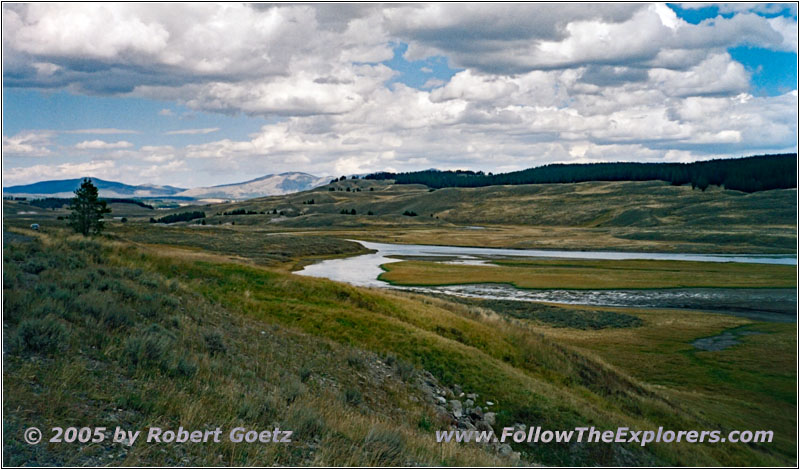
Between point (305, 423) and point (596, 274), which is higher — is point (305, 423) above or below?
above

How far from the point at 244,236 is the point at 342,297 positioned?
8730cm

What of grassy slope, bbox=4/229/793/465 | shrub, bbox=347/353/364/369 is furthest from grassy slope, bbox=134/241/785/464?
shrub, bbox=347/353/364/369

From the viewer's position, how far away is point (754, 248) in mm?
108500

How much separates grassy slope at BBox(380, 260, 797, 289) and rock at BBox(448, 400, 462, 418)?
4751 centimetres

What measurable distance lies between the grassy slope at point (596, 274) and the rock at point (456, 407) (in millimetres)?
47510

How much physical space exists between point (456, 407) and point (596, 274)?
62.2m

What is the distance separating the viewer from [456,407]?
57.1 feet

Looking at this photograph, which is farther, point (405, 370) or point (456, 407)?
point (405, 370)

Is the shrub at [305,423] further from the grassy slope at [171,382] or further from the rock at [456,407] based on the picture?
the rock at [456,407]

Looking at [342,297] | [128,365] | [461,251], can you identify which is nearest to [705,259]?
[461,251]

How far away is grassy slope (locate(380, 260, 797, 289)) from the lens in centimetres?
6556

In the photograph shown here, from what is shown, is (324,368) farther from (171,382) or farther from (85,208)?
(85,208)

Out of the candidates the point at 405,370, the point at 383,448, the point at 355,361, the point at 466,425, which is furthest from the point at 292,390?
the point at 405,370

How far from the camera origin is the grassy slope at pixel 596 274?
65562 mm
